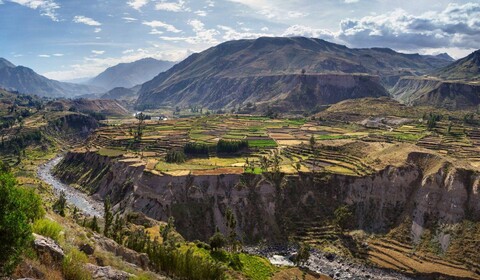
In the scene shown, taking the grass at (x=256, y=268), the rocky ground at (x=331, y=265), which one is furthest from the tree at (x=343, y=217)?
the grass at (x=256, y=268)

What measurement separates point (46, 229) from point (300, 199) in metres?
99.6

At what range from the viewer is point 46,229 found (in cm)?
3297

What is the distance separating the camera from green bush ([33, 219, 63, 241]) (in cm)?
3249

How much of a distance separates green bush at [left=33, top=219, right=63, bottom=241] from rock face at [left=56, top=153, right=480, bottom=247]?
83091 mm

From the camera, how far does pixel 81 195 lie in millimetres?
154625

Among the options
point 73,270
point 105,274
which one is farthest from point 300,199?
point 73,270

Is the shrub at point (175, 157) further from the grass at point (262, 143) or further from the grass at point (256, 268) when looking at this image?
the grass at point (256, 268)

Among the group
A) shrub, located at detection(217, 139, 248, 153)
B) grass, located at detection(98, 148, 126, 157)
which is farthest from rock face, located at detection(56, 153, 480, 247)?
grass, located at detection(98, 148, 126, 157)

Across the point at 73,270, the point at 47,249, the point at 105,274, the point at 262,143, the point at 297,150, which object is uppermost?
the point at 47,249

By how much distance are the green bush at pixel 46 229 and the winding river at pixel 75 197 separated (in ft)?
334

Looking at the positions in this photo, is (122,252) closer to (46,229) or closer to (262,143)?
(46,229)

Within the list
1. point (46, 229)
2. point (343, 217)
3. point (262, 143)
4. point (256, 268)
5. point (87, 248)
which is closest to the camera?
point (46, 229)

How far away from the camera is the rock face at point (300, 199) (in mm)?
111875

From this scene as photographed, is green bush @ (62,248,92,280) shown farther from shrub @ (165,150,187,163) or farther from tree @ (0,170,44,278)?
shrub @ (165,150,187,163)
